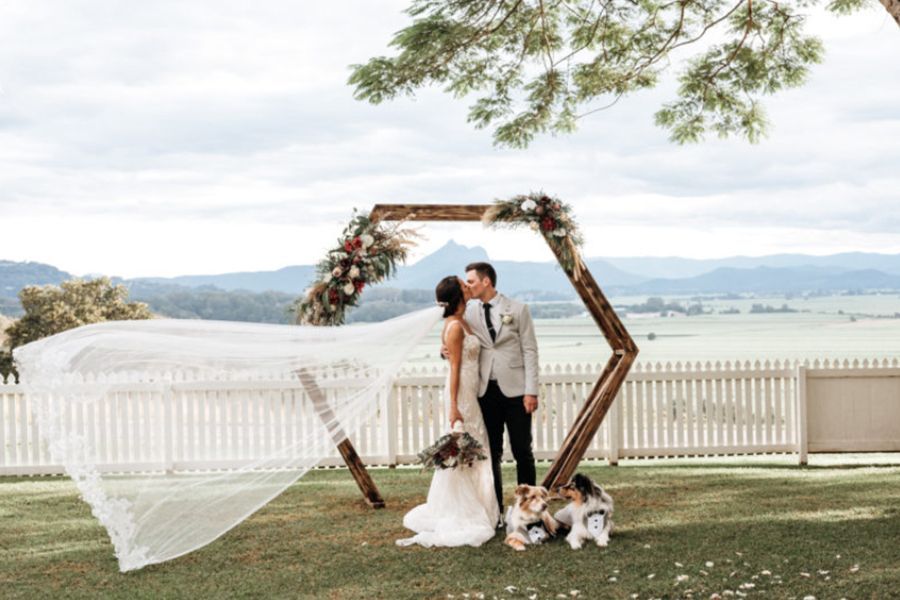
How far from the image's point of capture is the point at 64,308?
2434 centimetres

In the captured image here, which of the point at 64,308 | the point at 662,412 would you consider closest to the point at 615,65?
the point at 662,412

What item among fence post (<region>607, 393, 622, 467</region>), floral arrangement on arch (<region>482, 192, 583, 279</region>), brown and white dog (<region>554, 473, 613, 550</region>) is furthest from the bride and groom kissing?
fence post (<region>607, 393, 622, 467</region>)

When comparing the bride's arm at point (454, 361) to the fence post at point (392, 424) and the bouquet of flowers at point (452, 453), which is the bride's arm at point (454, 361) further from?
the fence post at point (392, 424)

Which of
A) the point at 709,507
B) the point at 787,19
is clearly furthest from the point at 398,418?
the point at 787,19

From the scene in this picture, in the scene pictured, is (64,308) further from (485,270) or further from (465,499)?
(465,499)

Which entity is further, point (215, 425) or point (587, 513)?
point (215, 425)

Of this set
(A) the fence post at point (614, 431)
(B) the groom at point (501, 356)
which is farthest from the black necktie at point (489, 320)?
(A) the fence post at point (614, 431)

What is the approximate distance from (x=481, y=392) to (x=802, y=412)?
5658 mm

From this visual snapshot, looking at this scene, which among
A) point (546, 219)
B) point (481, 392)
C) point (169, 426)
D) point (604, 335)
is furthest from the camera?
point (169, 426)

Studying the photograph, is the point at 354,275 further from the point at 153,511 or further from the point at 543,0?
the point at 543,0

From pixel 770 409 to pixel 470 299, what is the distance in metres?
5.63

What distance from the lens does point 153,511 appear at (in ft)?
22.7

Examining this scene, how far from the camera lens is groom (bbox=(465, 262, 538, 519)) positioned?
26.5ft

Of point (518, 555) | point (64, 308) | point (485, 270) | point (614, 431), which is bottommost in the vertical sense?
point (518, 555)
